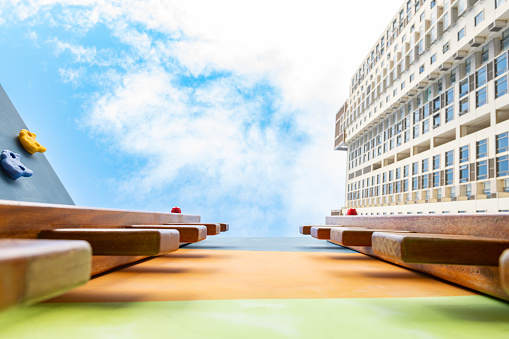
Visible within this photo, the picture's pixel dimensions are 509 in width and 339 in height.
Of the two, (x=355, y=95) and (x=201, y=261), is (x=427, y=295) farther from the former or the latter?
(x=355, y=95)

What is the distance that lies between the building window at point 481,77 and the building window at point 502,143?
299cm

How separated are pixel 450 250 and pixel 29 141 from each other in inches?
347

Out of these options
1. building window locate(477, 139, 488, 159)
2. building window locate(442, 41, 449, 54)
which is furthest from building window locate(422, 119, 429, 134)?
building window locate(477, 139, 488, 159)

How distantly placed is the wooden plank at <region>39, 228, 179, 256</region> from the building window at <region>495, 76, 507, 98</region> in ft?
57.1

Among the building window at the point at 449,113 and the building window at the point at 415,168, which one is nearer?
the building window at the point at 449,113

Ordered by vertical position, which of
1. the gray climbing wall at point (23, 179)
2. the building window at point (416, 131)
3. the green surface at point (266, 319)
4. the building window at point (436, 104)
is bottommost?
the green surface at point (266, 319)

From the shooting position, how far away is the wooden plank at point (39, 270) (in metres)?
1.02

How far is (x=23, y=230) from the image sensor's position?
7.71 feet

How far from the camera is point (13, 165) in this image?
709cm

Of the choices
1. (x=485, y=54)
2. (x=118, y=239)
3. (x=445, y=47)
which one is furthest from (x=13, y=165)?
(x=445, y=47)

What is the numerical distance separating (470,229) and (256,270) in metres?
2.07

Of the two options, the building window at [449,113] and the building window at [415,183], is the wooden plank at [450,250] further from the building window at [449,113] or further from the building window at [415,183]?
the building window at [415,183]

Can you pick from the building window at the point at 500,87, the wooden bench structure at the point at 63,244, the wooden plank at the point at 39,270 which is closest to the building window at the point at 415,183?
the building window at the point at 500,87

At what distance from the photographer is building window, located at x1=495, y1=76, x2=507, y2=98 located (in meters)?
15.1
